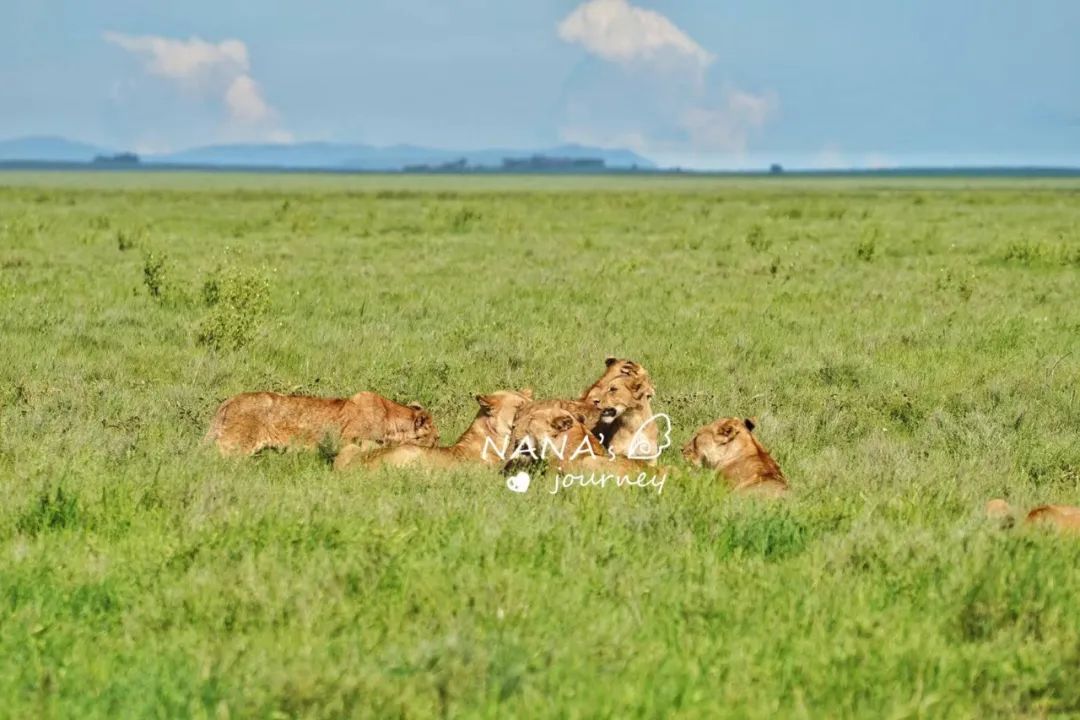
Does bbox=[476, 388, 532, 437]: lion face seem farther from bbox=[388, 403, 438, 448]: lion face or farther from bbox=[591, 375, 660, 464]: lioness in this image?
bbox=[388, 403, 438, 448]: lion face

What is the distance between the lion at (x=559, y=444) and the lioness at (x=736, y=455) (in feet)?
2.09

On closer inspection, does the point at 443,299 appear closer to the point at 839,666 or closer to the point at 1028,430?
the point at 1028,430

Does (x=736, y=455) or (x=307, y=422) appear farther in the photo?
(x=307, y=422)

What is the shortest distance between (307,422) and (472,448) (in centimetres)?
145

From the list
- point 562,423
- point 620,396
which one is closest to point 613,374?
point 620,396

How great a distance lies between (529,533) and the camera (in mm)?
5934

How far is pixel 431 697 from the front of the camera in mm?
4094

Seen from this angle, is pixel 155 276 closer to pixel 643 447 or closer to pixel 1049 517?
pixel 643 447

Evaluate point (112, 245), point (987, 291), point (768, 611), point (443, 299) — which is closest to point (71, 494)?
point (768, 611)

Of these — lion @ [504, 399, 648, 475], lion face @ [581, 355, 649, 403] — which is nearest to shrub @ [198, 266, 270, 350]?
lion face @ [581, 355, 649, 403]

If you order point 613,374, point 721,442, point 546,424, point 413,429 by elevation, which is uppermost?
point 613,374

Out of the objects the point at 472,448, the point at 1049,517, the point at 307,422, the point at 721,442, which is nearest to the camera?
the point at 1049,517

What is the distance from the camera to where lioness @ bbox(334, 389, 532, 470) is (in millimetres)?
7863

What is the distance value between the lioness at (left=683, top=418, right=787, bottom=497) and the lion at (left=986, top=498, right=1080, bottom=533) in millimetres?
1381
